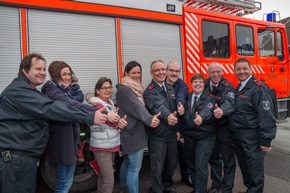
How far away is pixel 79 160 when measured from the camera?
9.73ft

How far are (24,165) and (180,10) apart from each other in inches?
121

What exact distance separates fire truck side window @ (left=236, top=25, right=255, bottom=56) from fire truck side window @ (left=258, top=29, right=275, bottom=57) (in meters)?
0.27

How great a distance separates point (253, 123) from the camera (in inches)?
110


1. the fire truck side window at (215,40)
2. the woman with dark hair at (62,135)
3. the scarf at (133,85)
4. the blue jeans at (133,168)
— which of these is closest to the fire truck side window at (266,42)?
the fire truck side window at (215,40)

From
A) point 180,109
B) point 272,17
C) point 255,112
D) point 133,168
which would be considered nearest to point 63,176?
point 133,168

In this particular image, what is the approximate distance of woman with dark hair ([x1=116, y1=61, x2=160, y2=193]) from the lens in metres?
2.56

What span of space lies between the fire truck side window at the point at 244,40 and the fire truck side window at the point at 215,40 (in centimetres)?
28

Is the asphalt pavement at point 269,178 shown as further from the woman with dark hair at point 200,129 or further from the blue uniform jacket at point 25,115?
the blue uniform jacket at point 25,115

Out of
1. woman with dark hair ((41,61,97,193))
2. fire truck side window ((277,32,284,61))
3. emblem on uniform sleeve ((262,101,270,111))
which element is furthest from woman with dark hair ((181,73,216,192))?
fire truck side window ((277,32,284,61))

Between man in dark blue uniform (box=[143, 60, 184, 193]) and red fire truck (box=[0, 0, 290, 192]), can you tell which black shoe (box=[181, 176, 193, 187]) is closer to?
man in dark blue uniform (box=[143, 60, 184, 193])

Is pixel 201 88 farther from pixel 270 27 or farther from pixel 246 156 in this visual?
pixel 270 27

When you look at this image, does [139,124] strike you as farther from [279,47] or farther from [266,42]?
[279,47]

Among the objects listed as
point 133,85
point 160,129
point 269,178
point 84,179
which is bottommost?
point 269,178

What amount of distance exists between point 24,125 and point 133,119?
3.64 ft
